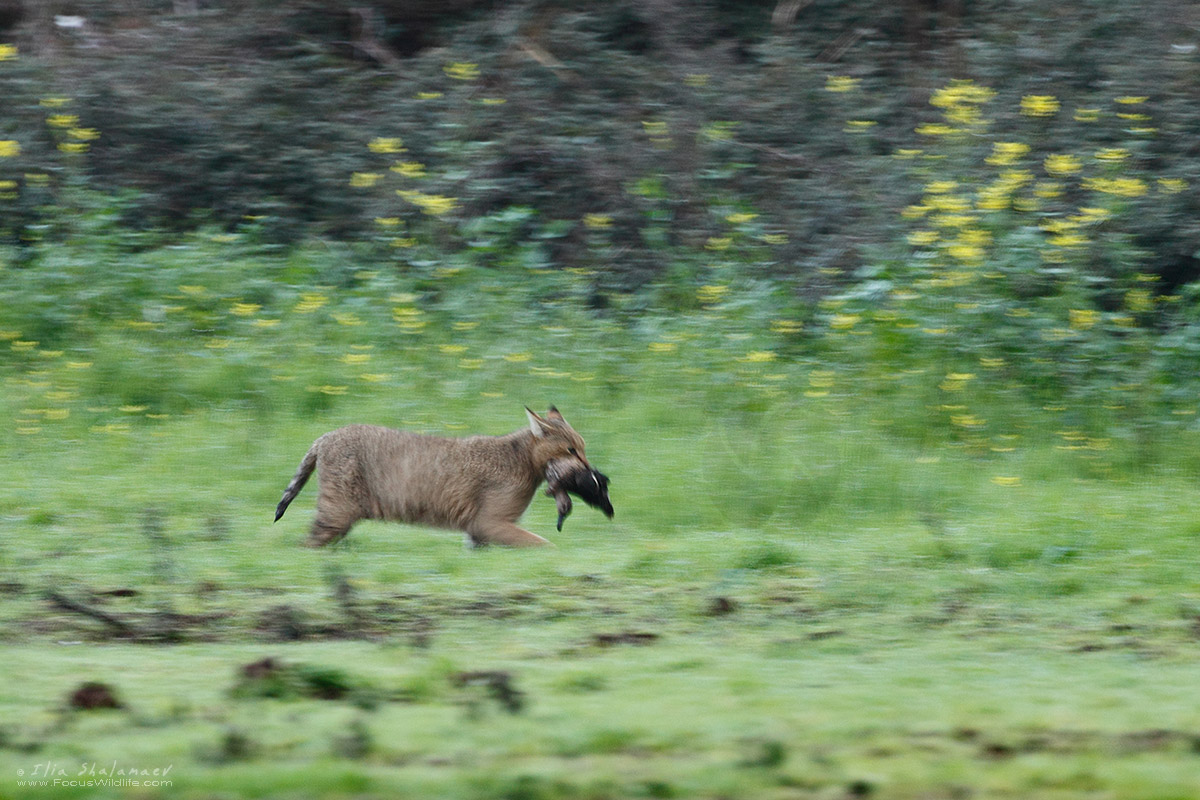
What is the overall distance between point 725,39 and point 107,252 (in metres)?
7.11

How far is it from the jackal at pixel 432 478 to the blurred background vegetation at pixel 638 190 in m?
3.09

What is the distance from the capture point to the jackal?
26.8 feet

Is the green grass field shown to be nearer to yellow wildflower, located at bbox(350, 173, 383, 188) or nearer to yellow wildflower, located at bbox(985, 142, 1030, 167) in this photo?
yellow wildflower, located at bbox(350, 173, 383, 188)

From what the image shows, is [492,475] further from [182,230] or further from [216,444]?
[182,230]

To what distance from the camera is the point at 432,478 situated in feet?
27.3

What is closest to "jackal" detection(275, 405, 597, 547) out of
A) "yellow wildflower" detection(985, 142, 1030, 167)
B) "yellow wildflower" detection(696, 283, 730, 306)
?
"yellow wildflower" detection(696, 283, 730, 306)

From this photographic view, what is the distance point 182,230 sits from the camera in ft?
52.0

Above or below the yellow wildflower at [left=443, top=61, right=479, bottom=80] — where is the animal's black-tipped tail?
below

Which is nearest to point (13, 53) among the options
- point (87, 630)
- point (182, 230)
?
point (182, 230)

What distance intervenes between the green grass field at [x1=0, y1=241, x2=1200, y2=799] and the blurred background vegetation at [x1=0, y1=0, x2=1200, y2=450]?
0.48 feet

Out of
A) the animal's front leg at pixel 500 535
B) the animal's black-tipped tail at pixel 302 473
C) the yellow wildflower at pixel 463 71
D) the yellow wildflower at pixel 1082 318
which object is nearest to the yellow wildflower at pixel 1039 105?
the yellow wildflower at pixel 1082 318

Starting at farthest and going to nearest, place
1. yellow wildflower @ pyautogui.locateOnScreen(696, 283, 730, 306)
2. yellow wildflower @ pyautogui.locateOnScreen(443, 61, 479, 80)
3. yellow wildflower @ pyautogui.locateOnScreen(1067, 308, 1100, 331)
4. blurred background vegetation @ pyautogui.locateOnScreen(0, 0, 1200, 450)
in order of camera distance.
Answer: yellow wildflower @ pyautogui.locateOnScreen(443, 61, 479, 80)
yellow wildflower @ pyautogui.locateOnScreen(696, 283, 730, 306)
blurred background vegetation @ pyautogui.locateOnScreen(0, 0, 1200, 450)
yellow wildflower @ pyautogui.locateOnScreen(1067, 308, 1100, 331)

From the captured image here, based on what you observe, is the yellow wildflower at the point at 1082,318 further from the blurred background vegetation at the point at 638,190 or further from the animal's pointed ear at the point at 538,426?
the animal's pointed ear at the point at 538,426

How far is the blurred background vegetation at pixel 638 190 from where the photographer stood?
460 inches
